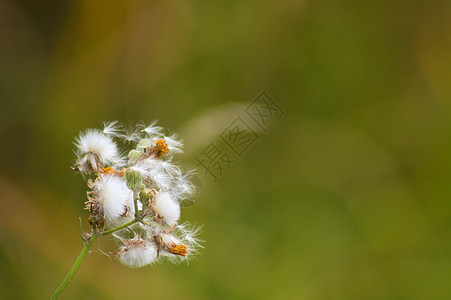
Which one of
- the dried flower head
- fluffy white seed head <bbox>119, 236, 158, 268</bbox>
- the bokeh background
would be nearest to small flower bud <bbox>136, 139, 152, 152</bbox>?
the dried flower head

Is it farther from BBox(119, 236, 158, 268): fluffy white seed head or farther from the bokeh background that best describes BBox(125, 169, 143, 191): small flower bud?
the bokeh background

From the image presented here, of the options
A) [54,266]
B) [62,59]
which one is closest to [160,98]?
[62,59]

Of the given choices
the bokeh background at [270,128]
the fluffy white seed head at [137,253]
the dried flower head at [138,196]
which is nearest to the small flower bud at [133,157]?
the dried flower head at [138,196]

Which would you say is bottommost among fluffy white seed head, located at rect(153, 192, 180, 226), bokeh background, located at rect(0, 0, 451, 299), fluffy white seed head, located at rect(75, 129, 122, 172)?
fluffy white seed head, located at rect(153, 192, 180, 226)

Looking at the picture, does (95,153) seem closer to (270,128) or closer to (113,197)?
(113,197)

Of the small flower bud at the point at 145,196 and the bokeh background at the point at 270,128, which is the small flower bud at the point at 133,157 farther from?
the bokeh background at the point at 270,128

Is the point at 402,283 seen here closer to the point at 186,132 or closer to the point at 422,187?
the point at 422,187
